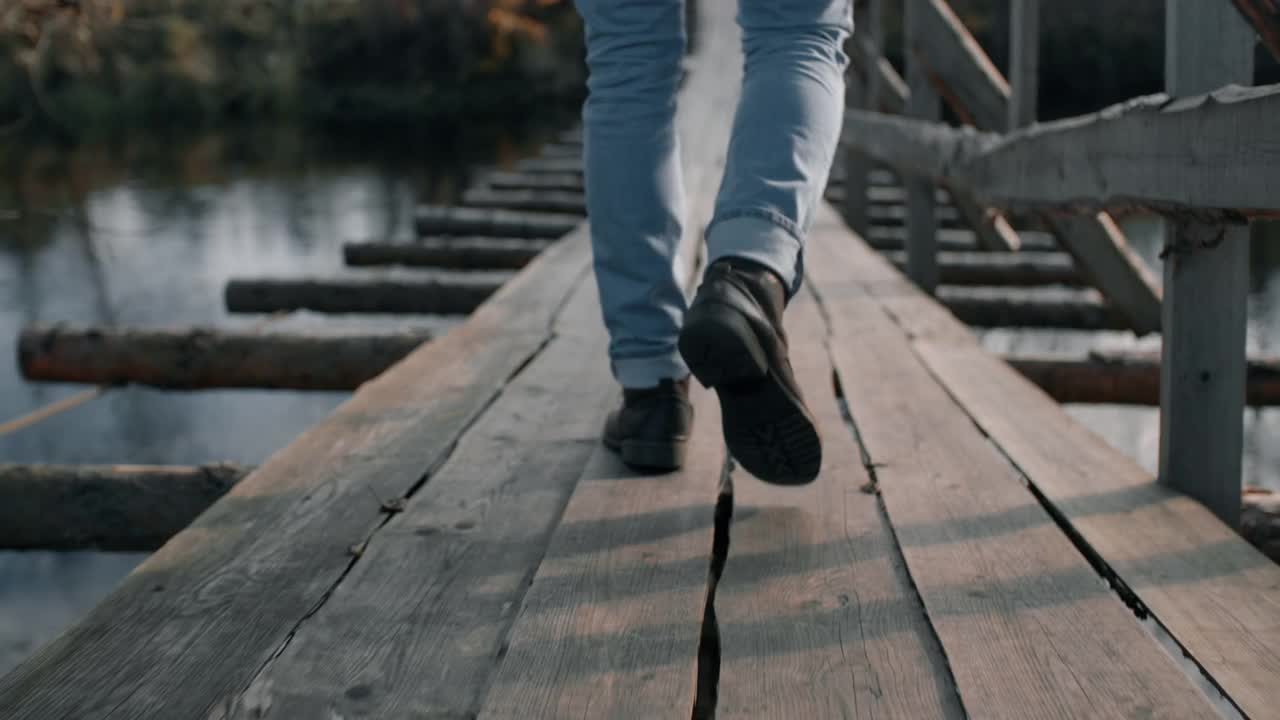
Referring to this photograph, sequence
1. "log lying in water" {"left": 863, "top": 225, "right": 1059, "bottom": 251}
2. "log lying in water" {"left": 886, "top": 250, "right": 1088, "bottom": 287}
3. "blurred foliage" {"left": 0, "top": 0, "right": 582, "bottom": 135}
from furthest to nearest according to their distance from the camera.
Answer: "blurred foliage" {"left": 0, "top": 0, "right": 582, "bottom": 135}, "log lying in water" {"left": 863, "top": 225, "right": 1059, "bottom": 251}, "log lying in water" {"left": 886, "top": 250, "right": 1088, "bottom": 287}

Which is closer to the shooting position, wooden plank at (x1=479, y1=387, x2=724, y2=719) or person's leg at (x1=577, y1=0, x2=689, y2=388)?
wooden plank at (x1=479, y1=387, x2=724, y2=719)

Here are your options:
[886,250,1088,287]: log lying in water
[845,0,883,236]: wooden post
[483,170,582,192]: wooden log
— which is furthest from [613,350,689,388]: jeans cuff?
[483,170,582,192]: wooden log

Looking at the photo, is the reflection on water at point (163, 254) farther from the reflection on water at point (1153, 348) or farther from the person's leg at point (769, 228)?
the reflection on water at point (1153, 348)

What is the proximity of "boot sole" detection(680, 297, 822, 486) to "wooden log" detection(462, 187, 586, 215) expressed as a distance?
4.75 m

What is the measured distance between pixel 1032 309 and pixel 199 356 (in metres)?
2.48

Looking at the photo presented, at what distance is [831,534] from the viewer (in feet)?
4.15

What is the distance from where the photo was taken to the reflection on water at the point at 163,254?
4707 millimetres

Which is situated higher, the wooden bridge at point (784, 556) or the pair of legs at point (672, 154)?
the pair of legs at point (672, 154)

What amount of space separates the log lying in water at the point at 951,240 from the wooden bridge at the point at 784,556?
3606mm

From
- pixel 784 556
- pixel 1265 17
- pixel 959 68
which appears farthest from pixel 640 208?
pixel 959 68

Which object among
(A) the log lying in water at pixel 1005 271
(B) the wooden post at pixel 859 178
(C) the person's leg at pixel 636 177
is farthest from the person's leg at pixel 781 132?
(B) the wooden post at pixel 859 178

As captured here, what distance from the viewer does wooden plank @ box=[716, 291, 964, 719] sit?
92 cm

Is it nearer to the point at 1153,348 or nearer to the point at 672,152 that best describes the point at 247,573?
the point at 672,152

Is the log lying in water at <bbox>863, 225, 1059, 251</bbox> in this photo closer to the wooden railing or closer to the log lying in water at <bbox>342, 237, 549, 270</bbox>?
the log lying in water at <bbox>342, 237, 549, 270</bbox>
